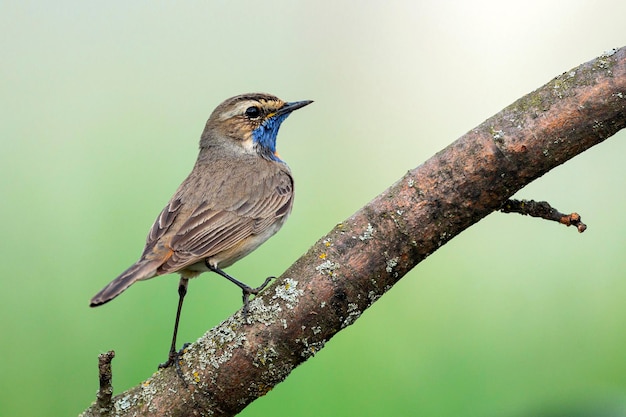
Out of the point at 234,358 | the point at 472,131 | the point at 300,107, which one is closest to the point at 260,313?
the point at 234,358

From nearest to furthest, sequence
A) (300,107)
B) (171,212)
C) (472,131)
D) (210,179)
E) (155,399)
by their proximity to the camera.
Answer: (472,131) → (155,399) → (171,212) → (210,179) → (300,107)

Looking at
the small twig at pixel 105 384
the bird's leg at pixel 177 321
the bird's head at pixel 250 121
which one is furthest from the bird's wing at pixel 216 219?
the small twig at pixel 105 384

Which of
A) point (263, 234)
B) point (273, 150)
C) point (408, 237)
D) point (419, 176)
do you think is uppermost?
point (273, 150)

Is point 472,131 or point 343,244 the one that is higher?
point 472,131

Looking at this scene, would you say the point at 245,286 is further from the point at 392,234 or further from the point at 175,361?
the point at 392,234

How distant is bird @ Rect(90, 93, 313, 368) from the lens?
3156mm

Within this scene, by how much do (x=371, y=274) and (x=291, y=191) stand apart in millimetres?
1533

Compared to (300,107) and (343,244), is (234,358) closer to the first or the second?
(343,244)

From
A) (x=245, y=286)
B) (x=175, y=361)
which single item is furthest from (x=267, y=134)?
(x=175, y=361)

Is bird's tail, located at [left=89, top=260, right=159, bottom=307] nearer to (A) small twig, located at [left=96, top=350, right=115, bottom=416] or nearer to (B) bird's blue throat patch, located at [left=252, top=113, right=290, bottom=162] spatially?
(A) small twig, located at [left=96, top=350, right=115, bottom=416]

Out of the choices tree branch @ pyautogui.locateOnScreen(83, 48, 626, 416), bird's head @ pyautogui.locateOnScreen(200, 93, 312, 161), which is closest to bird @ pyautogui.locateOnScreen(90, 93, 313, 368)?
bird's head @ pyautogui.locateOnScreen(200, 93, 312, 161)

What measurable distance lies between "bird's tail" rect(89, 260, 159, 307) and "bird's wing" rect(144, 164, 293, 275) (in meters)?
0.07

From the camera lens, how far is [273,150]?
4.31m

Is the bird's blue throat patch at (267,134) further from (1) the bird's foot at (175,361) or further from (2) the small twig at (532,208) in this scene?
(2) the small twig at (532,208)
